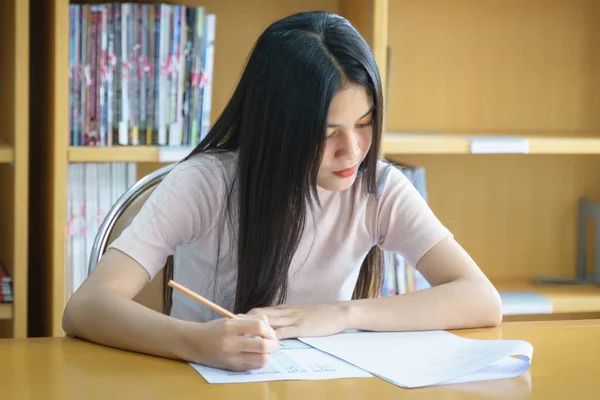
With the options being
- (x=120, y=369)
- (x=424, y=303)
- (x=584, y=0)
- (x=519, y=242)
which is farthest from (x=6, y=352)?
(x=584, y=0)

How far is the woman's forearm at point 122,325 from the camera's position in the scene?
1.12 meters

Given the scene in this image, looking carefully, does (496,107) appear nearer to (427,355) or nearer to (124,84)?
(124,84)

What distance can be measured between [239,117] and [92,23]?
27.4 inches

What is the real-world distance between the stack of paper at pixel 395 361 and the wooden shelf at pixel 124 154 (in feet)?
2.98

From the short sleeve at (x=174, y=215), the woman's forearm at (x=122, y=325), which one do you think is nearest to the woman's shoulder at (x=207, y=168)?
the short sleeve at (x=174, y=215)

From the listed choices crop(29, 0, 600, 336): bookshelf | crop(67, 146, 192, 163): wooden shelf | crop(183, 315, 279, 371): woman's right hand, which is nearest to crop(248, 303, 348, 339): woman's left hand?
crop(183, 315, 279, 371): woman's right hand

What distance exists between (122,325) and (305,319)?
0.24m

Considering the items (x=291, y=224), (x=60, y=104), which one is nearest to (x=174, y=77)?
(x=60, y=104)

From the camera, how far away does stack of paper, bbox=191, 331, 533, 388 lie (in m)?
1.06

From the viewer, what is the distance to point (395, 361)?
1.12m

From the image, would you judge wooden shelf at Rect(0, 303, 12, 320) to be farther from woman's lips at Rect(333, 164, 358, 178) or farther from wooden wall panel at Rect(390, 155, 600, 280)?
wooden wall panel at Rect(390, 155, 600, 280)

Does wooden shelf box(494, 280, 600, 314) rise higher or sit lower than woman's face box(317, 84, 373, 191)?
lower

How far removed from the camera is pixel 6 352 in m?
1.14

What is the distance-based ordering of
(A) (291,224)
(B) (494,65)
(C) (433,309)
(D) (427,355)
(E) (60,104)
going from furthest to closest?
(B) (494,65), (E) (60,104), (A) (291,224), (C) (433,309), (D) (427,355)
